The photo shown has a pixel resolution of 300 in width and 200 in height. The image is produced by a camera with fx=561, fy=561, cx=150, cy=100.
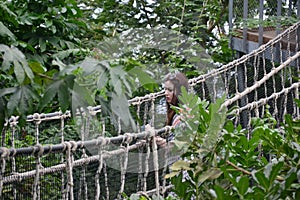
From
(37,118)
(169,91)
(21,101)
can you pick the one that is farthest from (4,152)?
(169,91)

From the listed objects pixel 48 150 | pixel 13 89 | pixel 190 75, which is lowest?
pixel 190 75

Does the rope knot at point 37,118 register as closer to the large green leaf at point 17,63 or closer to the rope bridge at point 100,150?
the rope bridge at point 100,150

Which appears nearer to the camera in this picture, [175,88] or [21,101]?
[21,101]

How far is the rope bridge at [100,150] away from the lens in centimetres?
107

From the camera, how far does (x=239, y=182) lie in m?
0.62

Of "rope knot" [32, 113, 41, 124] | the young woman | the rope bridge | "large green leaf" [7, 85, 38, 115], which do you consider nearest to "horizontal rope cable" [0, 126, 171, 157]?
the rope bridge

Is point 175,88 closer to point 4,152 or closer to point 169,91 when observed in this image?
point 169,91

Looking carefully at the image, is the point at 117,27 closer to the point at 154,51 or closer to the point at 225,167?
the point at 154,51

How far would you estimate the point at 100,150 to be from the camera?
1114 millimetres

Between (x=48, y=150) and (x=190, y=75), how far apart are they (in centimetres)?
272

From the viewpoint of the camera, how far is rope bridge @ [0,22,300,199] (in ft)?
3.50

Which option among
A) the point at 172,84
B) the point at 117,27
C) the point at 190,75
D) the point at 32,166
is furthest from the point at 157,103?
the point at 117,27

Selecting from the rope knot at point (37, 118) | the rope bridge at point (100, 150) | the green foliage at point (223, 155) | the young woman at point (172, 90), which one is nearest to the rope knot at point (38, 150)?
the rope bridge at point (100, 150)

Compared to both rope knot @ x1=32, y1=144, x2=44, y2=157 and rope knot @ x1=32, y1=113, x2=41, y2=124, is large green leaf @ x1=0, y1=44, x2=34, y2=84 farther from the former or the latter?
rope knot @ x1=32, y1=113, x2=41, y2=124
